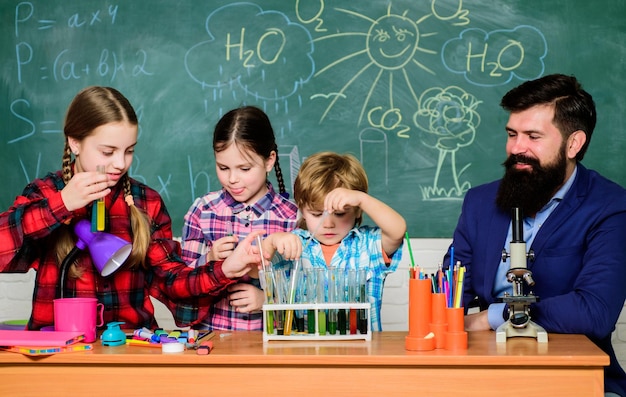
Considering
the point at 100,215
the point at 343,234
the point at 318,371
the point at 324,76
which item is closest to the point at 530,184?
the point at 343,234

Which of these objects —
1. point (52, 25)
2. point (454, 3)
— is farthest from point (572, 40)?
point (52, 25)

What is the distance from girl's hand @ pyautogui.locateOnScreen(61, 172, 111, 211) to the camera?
7.17ft

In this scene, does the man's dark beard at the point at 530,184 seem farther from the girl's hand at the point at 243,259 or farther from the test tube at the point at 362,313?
the girl's hand at the point at 243,259

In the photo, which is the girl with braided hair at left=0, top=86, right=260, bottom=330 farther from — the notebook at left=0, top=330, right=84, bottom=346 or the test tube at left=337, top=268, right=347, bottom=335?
the test tube at left=337, top=268, right=347, bottom=335

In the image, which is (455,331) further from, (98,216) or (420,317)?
(98,216)

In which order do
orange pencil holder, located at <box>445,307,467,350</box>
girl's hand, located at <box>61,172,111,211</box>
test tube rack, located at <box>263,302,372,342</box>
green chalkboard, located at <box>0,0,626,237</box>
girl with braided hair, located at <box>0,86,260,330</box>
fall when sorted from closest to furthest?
orange pencil holder, located at <box>445,307,467,350</box> < test tube rack, located at <box>263,302,372,342</box> < girl's hand, located at <box>61,172,111,211</box> < girl with braided hair, located at <box>0,86,260,330</box> < green chalkboard, located at <box>0,0,626,237</box>

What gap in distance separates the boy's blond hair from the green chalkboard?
3.80ft

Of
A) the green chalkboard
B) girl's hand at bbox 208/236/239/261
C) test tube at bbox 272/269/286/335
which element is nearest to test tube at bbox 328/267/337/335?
test tube at bbox 272/269/286/335

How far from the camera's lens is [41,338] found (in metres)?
2.05

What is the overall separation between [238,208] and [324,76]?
130 cm

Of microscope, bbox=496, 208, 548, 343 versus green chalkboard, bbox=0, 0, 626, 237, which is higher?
green chalkboard, bbox=0, 0, 626, 237

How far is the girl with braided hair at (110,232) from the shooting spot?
2.29 metres

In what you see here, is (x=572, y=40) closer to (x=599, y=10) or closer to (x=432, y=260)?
(x=599, y=10)

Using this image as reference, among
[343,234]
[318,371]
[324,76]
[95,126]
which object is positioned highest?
[324,76]
